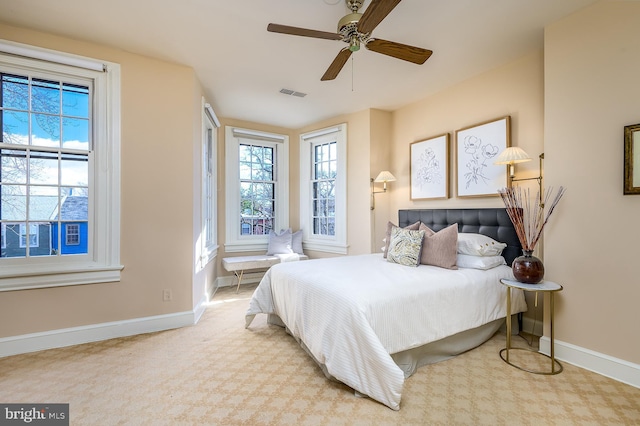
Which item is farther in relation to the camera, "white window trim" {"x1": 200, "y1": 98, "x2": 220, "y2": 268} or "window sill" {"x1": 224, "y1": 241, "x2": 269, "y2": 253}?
"window sill" {"x1": 224, "y1": 241, "x2": 269, "y2": 253}

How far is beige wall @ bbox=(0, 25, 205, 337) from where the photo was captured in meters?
2.58

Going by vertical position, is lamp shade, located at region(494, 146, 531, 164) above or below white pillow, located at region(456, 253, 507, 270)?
above

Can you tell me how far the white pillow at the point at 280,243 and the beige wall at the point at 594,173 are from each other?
11.3 ft

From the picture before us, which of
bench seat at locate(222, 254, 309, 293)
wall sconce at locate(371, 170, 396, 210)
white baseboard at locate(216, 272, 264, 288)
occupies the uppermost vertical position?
wall sconce at locate(371, 170, 396, 210)

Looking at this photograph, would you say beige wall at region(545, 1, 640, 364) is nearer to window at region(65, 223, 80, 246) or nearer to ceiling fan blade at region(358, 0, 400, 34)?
ceiling fan blade at region(358, 0, 400, 34)

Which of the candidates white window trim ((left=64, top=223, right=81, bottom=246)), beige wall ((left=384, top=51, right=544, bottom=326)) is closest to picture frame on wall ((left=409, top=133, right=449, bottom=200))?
beige wall ((left=384, top=51, right=544, bottom=326))

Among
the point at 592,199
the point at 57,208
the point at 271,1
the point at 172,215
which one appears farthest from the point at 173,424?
the point at 592,199

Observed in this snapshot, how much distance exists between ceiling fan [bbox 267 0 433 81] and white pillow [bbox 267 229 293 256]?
10.1ft

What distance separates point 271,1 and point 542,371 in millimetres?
3313

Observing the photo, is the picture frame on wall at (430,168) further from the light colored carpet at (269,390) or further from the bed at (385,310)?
the light colored carpet at (269,390)

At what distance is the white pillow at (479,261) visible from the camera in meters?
2.56

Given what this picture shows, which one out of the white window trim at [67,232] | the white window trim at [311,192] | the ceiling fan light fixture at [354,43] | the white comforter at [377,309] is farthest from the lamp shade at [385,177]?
the white window trim at [67,232]

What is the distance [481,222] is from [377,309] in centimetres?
183

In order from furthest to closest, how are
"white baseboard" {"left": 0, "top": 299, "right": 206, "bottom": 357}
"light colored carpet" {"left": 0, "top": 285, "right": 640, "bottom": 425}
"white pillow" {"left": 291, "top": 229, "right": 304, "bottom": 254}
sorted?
"white pillow" {"left": 291, "top": 229, "right": 304, "bottom": 254}, "white baseboard" {"left": 0, "top": 299, "right": 206, "bottom": 357}, "light colored carpet" {"left": 0, "top": 285, "right": 640, "bottom": 425}
